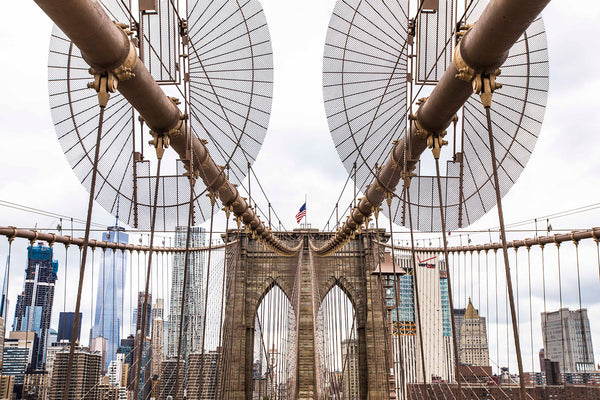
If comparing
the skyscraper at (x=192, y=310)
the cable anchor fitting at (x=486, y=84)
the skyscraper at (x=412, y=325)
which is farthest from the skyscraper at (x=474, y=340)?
the cable anchor fitting at (x=486, y=84)

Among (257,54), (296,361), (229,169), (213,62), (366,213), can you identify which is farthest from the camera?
(296,361)

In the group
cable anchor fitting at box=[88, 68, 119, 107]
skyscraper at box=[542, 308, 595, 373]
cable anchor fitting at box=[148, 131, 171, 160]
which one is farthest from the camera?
skyscraper at box=[542, 308, 595, 373]

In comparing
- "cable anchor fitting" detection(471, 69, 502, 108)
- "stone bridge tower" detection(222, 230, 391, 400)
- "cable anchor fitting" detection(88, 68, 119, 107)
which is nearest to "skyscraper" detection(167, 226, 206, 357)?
"stone bridge tower" detection(222, 230, 391, 400)

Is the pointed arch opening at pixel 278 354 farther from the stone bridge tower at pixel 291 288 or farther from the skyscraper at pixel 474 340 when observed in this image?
the skyscraper at pixel 474 340

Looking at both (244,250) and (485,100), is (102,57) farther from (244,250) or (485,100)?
(244,250)

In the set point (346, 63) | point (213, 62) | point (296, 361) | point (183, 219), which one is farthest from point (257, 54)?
point (296, 361)

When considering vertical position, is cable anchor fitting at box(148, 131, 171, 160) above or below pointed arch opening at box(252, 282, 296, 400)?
above

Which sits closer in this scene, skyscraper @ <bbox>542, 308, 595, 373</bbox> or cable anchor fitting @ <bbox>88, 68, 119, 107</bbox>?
cable anchor fitting @ <bbox>88, 68, 119, 107</bbox>

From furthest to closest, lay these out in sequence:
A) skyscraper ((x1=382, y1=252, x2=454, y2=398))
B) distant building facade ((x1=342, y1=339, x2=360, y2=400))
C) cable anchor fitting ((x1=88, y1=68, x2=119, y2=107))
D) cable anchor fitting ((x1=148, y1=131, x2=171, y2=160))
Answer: distant building facade ((x1=342, y1=339, x2=360, y2=400))
skyscraper ((x1=382, y1=252, x2=454, y2=398))
cable anchor fitting ((x1=148, y1=131, x2=171, y2=160))
cable anchor fitting ((x1=88, y1=68, x2=119, y2=107))

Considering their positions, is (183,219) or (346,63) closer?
(346,63)

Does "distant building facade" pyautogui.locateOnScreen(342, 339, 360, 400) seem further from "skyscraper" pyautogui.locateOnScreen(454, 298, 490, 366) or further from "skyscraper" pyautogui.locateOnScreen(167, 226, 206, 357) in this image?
"skyscraper" pyautogui.locateOnScreen(454, 298, 490, 366)

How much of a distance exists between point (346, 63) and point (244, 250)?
62.9 ft

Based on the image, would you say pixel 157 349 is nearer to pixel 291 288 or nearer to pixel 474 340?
pixel 291 288

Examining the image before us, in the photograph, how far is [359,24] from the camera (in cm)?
812
